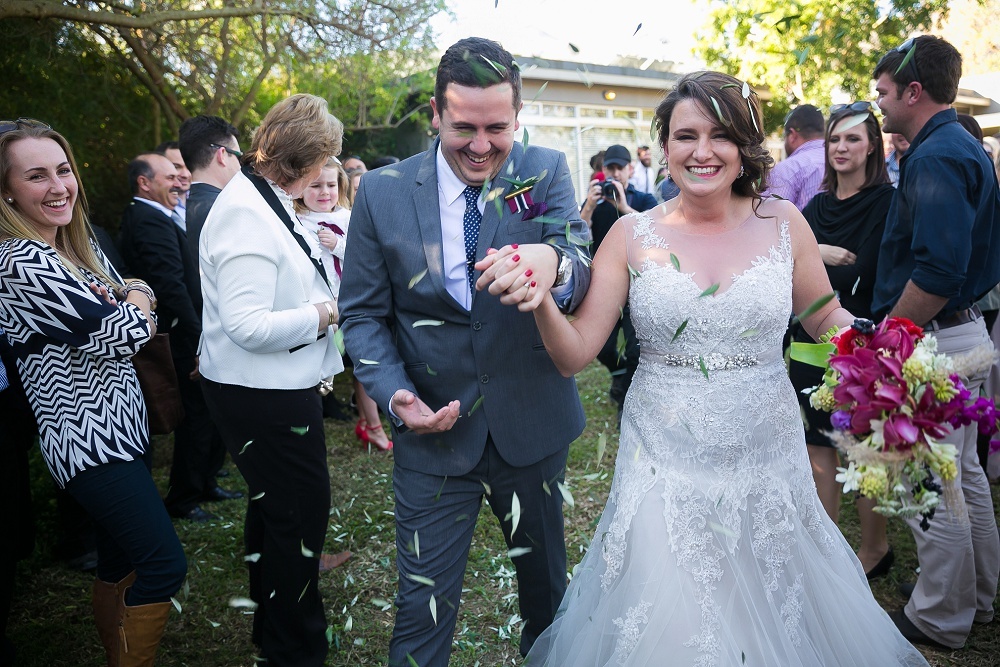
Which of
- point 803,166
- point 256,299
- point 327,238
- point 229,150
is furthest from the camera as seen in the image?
point 803,166

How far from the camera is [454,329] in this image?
253 centimetres

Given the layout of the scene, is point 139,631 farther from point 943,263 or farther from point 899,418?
point 943,263

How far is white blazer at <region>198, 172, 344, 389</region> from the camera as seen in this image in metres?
2.83

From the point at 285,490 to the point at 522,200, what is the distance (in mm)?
1494

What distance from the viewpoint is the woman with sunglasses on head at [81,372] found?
2662 mm

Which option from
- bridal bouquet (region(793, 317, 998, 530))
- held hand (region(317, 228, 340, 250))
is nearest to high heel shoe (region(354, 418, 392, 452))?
held hand (region(317, 228, 340, 250))

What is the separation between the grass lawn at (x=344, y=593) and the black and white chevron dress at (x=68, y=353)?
1278 mm

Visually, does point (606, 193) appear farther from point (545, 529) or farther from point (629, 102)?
point (629, 102)

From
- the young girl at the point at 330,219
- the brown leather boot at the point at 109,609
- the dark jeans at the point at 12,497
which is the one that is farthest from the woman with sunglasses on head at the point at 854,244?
the dark jeans at the point at 12,497

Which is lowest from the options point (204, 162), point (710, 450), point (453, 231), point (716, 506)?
point (716, 506)

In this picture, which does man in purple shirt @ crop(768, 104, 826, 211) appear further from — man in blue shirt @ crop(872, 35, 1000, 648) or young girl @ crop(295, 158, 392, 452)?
young girl @ crop(295, 158, 392, 452)

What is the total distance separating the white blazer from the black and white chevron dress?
1.02ft

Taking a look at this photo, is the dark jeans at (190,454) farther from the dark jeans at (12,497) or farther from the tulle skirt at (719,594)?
the tulle skirt at (719,594)

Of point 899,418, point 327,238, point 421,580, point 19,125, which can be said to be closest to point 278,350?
point 421,580
